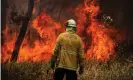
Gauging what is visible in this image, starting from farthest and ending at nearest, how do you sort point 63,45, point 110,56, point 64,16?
point 64,16, point 110,56, point 63,45

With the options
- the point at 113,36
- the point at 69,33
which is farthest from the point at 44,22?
the point at 69,33

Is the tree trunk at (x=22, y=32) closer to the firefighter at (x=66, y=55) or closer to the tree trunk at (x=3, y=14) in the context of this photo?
the tree trunk at (x=3, y=14)

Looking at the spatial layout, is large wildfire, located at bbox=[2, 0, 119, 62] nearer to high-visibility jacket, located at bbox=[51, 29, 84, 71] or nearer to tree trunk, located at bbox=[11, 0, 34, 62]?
tree trunk, located at bbox=[11, 0, 34, 62]

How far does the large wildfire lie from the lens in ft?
54.0

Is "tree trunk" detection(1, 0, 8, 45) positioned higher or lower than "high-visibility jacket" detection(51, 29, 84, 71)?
higher

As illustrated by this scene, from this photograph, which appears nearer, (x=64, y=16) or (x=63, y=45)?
(x=63, y=45)

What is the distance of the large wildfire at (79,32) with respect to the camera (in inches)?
648

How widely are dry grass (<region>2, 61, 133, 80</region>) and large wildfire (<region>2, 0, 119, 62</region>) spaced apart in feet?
3.58

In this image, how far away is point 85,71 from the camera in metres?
14.3

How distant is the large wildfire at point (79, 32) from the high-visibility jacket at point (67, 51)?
611cm

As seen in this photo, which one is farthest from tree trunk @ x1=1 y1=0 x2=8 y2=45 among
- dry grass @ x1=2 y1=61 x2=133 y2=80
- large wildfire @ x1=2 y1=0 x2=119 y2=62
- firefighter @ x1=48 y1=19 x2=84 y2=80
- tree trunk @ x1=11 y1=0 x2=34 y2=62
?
firefighter @ x1=48 y1=19 x2=84 y2=80

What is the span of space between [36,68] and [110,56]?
3.71 meters

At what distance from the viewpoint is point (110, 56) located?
16.5 metres

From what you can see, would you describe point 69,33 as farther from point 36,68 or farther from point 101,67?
point 101,67
